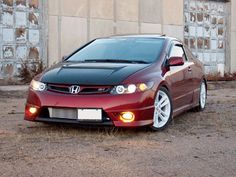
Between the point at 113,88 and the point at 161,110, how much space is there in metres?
1.00

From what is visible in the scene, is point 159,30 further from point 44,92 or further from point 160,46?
point 44,92

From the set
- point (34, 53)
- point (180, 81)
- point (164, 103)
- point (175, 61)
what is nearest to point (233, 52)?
point (34, 53)

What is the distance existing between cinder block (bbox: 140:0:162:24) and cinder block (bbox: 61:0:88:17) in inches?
94.2

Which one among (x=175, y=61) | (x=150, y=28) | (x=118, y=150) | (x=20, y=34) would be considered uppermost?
(x=150, y=28)

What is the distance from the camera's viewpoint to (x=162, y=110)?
7.61 meters

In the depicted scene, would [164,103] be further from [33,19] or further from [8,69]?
[33,19]

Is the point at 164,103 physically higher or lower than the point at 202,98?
higher

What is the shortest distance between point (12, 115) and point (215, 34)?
1373cm

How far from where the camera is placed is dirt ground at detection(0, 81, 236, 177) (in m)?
5.30

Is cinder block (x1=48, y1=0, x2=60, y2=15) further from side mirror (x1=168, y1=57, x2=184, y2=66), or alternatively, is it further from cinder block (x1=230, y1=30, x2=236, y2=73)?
cinder block (x1=230, y1=30, x2=236, y2=73)

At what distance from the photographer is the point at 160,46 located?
27.1ft

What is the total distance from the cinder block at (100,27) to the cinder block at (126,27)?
286 millimetres

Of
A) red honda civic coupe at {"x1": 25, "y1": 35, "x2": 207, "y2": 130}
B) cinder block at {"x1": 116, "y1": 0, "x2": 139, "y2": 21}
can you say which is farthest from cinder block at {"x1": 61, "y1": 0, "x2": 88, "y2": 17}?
red honda civic coupe at {"x1": 25, "y1": 35, "x2": 207, "y2": 130}

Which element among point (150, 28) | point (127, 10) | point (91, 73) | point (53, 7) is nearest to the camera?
point (91, 73)
